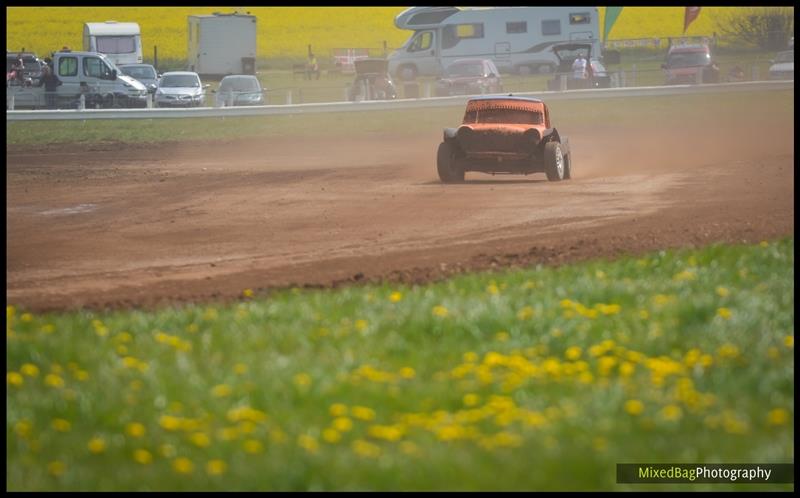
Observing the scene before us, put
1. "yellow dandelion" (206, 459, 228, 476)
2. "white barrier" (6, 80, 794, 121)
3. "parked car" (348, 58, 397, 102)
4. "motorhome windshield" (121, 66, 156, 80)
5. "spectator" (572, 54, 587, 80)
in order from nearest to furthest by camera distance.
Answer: "yellow dandelion" (206, 459, 228, 476), "white barrier" (6, 80, 794, 121), "parked car" (348, 58, 397, 102), "spectator" (572, 54, 587, 80), "motorhome windshield" (121, 66, 156, 80)

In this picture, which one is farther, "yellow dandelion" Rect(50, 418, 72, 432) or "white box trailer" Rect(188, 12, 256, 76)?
"white box trailer" Rect(188, 12, 256, 76)

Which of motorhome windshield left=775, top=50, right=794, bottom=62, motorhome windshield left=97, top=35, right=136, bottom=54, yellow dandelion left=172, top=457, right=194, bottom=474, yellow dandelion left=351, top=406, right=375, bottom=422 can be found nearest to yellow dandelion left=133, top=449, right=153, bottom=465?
yellow dandelion left=172, top=457, right=194, bottom=474

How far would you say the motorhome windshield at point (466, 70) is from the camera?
44344mm

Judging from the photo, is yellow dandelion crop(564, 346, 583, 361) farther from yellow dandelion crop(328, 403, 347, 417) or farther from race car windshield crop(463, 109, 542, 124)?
race car windshield crop(463, 109, 542, 124)

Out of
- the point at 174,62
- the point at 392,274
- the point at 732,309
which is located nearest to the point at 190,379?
the point at 732,309

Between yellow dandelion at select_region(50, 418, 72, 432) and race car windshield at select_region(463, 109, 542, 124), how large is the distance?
53.7 feet

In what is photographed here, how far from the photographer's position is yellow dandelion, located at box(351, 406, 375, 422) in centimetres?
648

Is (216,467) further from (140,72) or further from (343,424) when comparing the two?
(140,72)

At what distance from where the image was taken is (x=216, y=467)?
18.9 feet

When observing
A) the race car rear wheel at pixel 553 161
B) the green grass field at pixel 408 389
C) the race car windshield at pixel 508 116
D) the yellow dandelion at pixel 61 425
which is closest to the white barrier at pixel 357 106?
the race car windshield at pixel 508 116

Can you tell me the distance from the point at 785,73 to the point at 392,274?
40544 millimetres

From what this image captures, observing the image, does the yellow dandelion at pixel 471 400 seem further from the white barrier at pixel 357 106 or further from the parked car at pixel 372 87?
the parked car at pixel 372 87
